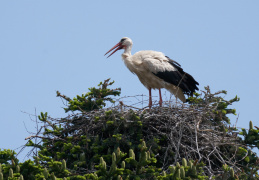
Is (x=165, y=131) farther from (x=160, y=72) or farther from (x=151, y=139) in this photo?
(x=160, y=72)

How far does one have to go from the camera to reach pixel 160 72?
11.3 meters

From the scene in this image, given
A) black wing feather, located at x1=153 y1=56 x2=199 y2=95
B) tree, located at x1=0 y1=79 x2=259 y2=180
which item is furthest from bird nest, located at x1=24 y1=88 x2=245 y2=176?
black wing feather, located at x1=153 y1=56 x2=199 y2=95

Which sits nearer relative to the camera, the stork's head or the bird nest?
the bird nest

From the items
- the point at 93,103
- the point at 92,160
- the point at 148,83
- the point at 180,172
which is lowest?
the point at 180,172

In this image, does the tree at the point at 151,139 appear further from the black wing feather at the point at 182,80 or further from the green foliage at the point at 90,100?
the black wing feather at the point at 182,80

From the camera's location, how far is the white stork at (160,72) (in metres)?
11.3

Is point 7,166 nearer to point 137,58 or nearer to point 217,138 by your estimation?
point 217,138

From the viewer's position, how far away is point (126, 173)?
7.12 metres

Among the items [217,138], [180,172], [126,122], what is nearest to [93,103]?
[126,122]

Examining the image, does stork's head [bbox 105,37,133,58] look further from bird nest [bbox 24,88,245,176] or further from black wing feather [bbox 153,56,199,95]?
bird nest [bbox 24,88,245,176]

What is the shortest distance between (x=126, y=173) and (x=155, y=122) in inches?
71.6

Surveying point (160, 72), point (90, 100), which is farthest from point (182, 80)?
point (90, 100)

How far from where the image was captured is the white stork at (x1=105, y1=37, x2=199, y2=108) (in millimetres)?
11261

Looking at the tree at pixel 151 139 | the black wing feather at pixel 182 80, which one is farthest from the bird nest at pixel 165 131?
the black wing feather at pixel 182 80
